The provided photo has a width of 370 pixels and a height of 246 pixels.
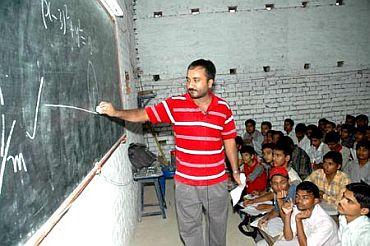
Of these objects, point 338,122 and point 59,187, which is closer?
point 59,187

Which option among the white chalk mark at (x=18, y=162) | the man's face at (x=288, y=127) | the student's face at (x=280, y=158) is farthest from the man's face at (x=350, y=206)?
the man's face at (x=288, y=127)

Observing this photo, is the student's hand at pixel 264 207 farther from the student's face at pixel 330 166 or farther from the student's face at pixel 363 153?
the student's face at pixel 363 153

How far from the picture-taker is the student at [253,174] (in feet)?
13.9

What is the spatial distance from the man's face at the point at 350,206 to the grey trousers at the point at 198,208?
0.96 m

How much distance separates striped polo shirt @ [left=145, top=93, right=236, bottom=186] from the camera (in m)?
2.65

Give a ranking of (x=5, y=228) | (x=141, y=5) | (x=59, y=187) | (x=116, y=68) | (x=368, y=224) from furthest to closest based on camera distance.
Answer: (x=141, y=5) → (x=116, y=68) → (x=368, y=224) → (x=59, y=187) → (x=5, y=228)

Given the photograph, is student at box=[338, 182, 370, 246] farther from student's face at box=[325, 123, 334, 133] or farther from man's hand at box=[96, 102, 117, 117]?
student's face at box=[325, 123, 334, 133]

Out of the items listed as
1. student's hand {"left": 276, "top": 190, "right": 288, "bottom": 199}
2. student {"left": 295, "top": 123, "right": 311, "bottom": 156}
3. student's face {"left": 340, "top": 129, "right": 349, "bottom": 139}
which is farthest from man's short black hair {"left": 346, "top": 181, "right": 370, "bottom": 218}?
student {"left": 295, "top": 123, "right": 311, "bottom": 156}

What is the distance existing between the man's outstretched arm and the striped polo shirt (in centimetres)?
12

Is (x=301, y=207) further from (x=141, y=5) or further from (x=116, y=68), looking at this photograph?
(x=141, y=5)

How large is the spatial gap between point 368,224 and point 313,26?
5516 mm

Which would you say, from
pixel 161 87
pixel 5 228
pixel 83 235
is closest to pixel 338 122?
pixel 161 87

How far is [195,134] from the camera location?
8.70 feet

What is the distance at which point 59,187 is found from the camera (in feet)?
4.53
